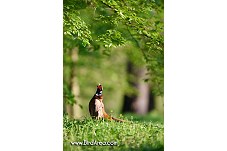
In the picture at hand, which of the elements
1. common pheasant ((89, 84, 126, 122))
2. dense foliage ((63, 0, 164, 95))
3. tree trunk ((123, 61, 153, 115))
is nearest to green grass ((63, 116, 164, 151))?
common pheasant ((89, 84, 126, 122))

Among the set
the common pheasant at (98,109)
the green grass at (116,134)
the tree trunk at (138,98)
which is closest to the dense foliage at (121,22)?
the common pheasant at (98,109)

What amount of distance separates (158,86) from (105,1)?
149 cm

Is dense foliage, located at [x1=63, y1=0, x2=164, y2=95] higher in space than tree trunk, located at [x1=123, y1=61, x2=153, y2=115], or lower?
higher

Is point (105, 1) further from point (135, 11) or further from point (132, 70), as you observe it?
point (132, 70)

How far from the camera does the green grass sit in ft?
16.2

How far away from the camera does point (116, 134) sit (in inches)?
199

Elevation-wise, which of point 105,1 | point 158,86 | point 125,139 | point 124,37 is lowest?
point 125,139

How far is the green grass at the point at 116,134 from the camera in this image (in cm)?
495

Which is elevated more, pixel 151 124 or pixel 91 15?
pixel 91 15

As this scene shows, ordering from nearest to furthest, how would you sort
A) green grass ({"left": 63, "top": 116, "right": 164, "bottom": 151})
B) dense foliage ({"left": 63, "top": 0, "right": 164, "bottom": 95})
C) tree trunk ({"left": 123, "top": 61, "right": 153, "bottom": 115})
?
green grass ({"left": 63, "top": 116, "right": 164, "bottom": 151}) → dense foliage ({"left": 63, "top": 0, "right": 164, "bottom": 95}) → tree trunk ({"left": 123, "top": 61, "right": 153, "bottom": 115})

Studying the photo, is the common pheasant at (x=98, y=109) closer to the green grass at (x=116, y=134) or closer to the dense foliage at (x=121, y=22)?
the green grass at (x=116, y=134)

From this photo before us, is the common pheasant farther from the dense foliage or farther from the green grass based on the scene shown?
the dense foliage

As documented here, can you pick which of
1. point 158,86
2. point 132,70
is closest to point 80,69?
point 132,70

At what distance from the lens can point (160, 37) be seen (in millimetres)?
5414
